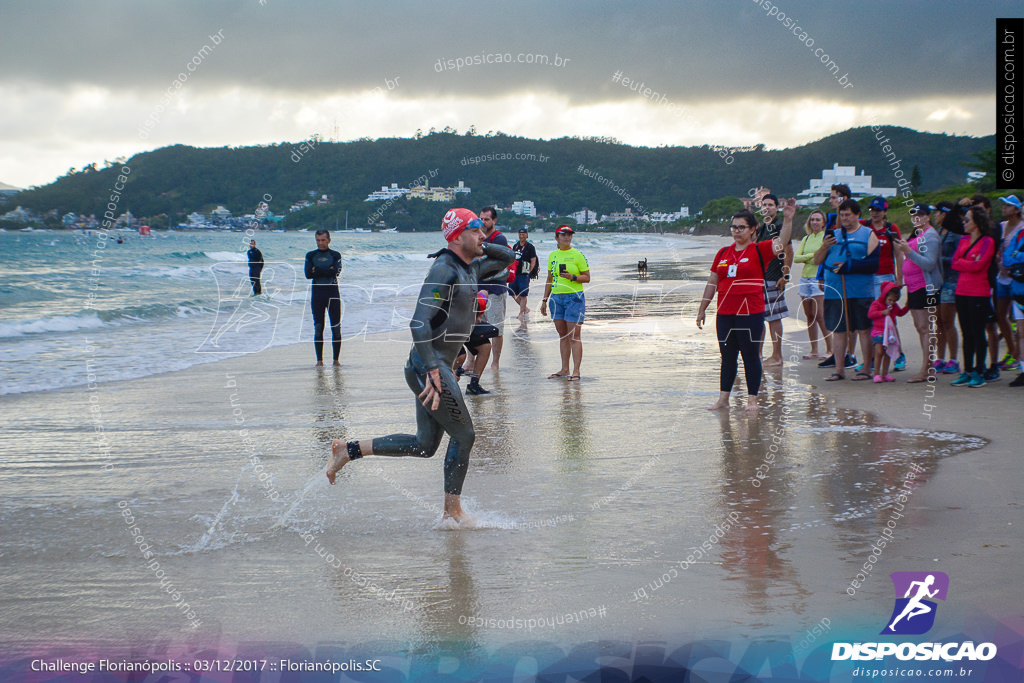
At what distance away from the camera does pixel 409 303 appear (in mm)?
23984

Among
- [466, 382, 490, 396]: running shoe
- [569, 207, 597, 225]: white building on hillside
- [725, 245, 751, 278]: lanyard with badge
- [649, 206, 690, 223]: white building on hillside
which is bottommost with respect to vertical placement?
[466, 382, 490, 396]: running shoe

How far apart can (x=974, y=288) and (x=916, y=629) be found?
6362 millimetres

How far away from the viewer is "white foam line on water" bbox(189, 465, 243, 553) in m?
4.70

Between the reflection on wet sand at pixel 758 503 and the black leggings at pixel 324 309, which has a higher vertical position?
the black leggings at pixel 324 309

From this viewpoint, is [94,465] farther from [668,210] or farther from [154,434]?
[668,210]

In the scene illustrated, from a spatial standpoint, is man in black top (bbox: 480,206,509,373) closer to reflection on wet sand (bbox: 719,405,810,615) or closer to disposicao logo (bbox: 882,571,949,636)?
reflection on wet sand (bbox: 719,405,810,615)

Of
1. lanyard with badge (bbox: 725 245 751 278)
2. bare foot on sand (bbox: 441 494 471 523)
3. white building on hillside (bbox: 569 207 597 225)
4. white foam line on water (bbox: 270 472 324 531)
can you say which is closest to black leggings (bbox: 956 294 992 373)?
lanyard with badge (bbox: 725 245 751 278)

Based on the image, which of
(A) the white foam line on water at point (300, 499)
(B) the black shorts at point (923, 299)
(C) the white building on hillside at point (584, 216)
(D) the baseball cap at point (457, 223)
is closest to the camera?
(D) the baseball cap at point (457, 223)

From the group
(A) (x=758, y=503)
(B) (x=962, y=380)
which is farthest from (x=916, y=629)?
(B) (x=962, y=380)

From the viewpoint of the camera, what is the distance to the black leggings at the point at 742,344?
26.8 feet

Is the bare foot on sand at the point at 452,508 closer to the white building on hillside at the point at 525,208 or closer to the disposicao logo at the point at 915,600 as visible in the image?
the disposicao logo at the point at 915,600

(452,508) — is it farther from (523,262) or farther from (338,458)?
(523,262)

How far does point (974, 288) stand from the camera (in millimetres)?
8742

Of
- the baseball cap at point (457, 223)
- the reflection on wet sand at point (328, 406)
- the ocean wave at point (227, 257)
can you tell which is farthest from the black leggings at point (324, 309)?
the ocean wave at point (227, 257)
